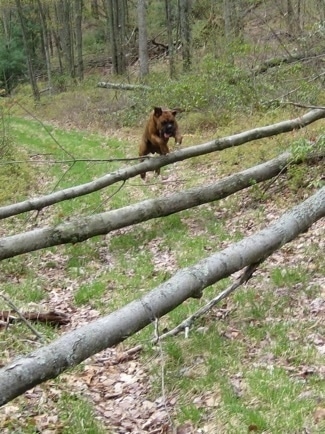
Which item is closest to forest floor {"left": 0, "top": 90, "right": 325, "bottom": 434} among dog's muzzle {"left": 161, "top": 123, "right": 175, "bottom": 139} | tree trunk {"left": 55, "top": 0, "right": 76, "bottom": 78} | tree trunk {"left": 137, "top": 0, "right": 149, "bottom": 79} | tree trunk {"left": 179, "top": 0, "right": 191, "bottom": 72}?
dog's muzzle {"left": 161, "top": 123, "right": 175, "bottom": 139}

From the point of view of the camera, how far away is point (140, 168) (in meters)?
10.4

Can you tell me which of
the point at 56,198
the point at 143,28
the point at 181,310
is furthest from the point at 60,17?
the point at 181,310

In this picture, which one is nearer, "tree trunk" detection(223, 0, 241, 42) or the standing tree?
"tree trunk" detection(223, 0, 241, 42)

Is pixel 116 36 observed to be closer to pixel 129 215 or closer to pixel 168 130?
pixel 168 130

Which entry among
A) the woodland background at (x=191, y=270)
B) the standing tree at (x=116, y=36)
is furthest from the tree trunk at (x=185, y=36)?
the standing tree at (x=116, y=36)

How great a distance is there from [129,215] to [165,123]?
6.56 ft

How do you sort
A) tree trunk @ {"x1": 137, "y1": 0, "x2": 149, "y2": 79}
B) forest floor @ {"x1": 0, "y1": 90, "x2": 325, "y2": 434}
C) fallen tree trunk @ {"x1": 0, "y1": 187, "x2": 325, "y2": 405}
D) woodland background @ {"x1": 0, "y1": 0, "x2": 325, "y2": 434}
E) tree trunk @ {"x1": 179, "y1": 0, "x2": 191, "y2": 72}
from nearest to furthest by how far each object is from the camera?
fallen tree trunk @ {"x1": 0, "y1": 187, "x2": 325, "y2": 405}
forest floor @ {"x1": 0, "y1": 90, "x2": 325, "y2": 434}
woodland background @ {"x1": 0, "y1": 0, "x2": 325, "y2": 434}
tree trunk @ {"x1": 179, "y1": 0, "x2": 191, "y2": 72}
tree trunk @ {"x1": 137, "y1": 0, "x2": 149, "y2": 79}

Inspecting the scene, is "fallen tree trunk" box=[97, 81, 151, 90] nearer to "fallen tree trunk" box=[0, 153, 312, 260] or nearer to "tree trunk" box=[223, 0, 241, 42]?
"tree trunk" box=[223, 0, 241, 42]

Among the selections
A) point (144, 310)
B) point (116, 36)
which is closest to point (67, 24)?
point (116, 36)

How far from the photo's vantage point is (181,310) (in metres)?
6.61

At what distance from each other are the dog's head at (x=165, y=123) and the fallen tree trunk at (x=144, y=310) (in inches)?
147

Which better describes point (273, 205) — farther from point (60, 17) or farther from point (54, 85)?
point (60, 17)

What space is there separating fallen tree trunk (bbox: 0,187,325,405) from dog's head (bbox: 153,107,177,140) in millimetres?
3740

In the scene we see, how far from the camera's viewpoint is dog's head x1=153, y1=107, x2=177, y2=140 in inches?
403
